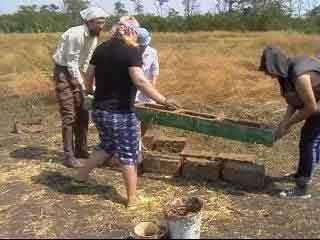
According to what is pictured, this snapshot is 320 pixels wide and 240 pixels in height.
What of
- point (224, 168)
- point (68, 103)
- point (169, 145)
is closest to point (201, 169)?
point (224, 168)

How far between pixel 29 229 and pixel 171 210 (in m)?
1.30

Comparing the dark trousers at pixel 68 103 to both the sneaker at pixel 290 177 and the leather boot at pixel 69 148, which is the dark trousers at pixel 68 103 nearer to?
the leather boot at pixel 69 148

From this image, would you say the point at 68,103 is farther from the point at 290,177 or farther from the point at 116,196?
the point at 290,177

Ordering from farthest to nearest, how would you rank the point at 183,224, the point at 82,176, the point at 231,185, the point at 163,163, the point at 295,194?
the point at 163,163, the point at 231,185, the point at 82,176, the point at 295,194, the point at 183,224

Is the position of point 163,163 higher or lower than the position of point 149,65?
lower

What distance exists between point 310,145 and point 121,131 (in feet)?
6.00

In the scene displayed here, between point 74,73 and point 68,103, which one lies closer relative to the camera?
point 74,73

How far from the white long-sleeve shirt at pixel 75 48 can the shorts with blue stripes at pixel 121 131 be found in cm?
116

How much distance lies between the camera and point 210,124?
190 inches

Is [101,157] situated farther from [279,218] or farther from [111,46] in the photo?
[279,218]

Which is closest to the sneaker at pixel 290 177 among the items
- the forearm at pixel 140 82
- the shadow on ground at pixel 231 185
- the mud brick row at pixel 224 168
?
the shadow on ground at pixel 231 185

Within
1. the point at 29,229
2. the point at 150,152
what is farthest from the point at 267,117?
the point at 29,229

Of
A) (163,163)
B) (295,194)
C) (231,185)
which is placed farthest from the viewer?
(163,163)

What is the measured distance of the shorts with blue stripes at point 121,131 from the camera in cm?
451
